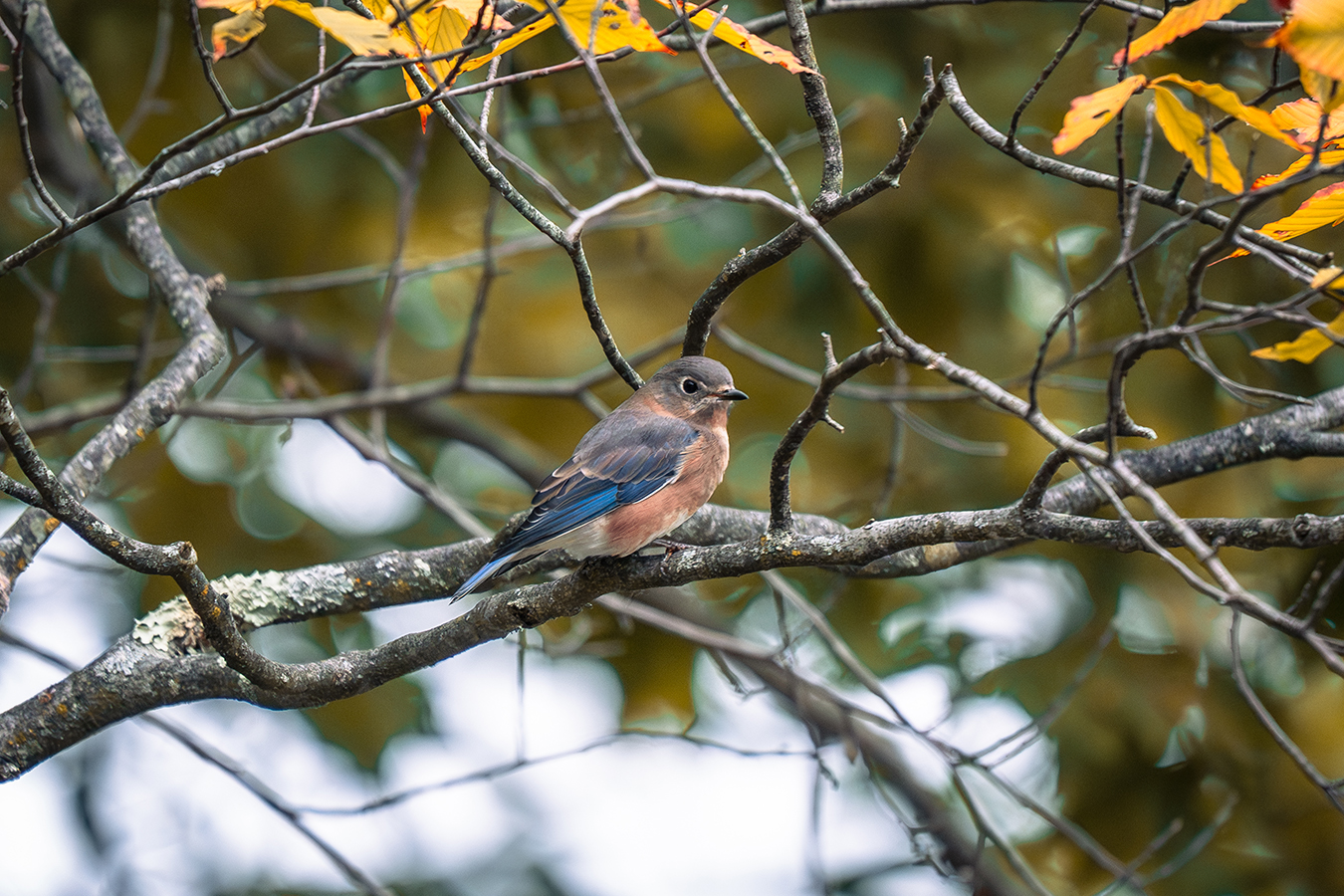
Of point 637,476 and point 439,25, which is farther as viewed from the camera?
point 637,476

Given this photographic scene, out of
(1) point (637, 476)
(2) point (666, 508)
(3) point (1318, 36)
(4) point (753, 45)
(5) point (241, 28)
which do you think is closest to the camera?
(3) point (1318, 36)

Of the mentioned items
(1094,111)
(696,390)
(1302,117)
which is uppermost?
(696,390)

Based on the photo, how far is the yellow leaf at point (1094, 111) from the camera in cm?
203

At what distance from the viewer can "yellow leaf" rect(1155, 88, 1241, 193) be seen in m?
1.97

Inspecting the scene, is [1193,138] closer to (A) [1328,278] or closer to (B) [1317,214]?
(A) [1328,278]

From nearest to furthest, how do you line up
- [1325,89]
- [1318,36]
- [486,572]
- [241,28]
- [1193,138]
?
[1318,36] → [1325,89] → [1193,138] → [241,28] → [486,572]

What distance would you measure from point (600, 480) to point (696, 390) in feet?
2.02

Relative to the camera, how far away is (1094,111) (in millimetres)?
2062

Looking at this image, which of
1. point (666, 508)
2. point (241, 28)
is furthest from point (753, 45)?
point (666, 508)

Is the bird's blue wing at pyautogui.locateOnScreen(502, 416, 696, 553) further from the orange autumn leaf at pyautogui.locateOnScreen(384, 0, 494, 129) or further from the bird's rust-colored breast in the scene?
the orange autumn leaf at pyautogui.locateOnScreen(384, 0, 494, 129)

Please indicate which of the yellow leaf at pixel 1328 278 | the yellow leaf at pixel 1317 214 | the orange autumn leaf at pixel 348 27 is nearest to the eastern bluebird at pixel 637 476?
the orange autumn leaf at pixel 348 27

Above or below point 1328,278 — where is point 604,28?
above

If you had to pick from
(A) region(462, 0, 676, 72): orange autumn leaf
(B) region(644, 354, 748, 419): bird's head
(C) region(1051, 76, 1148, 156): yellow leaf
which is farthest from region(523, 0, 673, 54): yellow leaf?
(B) region(644, 354, 748, 419): bird's head

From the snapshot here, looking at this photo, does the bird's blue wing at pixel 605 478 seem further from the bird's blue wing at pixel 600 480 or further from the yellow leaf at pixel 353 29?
the yellow leaf at pixel 353 29
